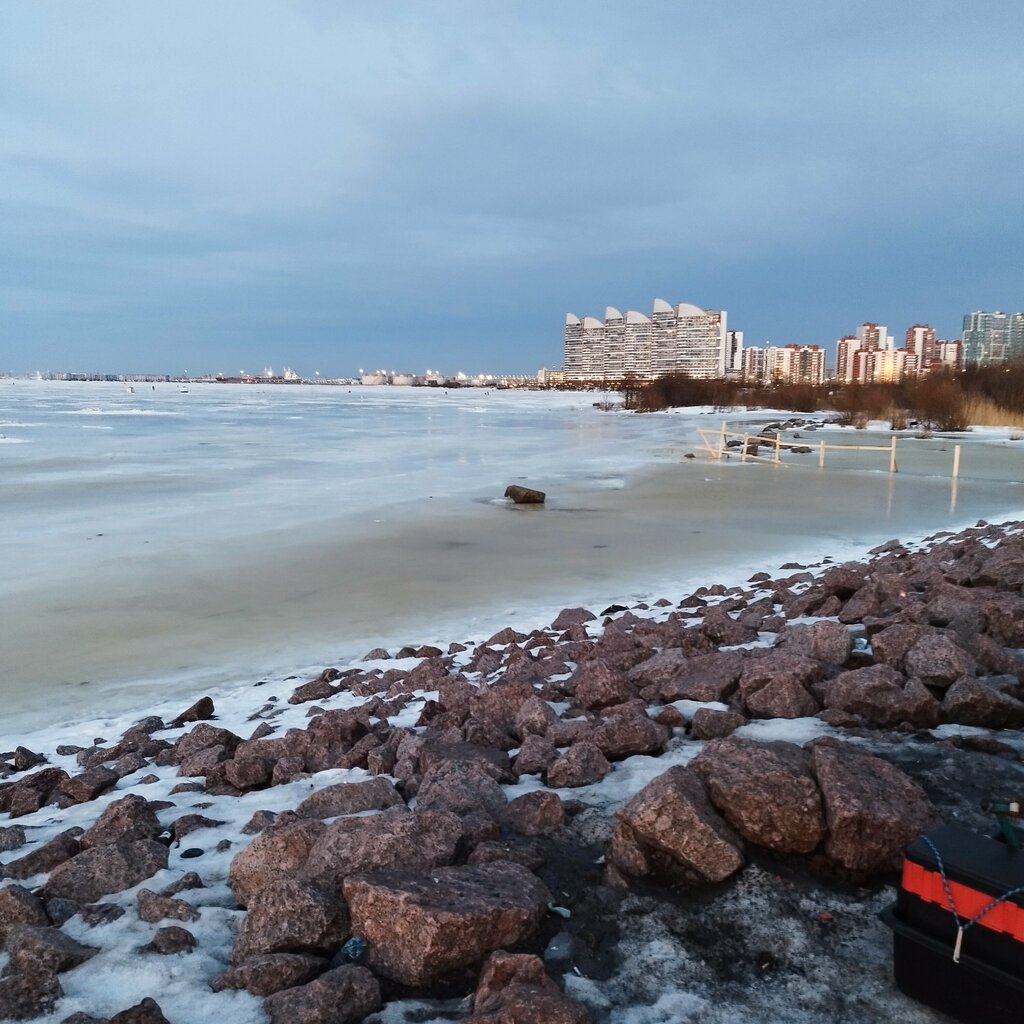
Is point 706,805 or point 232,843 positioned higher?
point 706,805

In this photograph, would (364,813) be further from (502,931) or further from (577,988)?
(577,988)

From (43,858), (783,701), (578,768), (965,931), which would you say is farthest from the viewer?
(783,701)

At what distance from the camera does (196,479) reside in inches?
757

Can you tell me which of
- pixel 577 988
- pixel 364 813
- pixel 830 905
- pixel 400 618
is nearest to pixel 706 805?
pixel 830 905

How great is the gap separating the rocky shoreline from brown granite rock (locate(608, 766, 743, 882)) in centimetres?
1

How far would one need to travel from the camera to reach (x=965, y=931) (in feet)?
7.40

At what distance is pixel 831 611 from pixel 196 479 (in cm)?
1586

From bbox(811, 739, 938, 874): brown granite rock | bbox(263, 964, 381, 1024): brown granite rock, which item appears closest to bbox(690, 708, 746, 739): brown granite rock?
bbox(811, 739, 938, 874): brown granite rock

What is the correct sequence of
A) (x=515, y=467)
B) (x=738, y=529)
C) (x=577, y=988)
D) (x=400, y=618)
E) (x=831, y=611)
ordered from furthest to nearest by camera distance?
(x=515, y=467)
(x=738, y=529)
(x=400, y=618)
(x=831, y=611)
(x=577, y=988)

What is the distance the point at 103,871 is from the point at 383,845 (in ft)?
3.58

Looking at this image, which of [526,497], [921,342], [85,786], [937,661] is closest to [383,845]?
[85,786]

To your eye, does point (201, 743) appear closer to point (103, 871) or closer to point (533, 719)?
point (103, 871)

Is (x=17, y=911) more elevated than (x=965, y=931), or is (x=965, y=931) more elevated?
(x=965, y=931)

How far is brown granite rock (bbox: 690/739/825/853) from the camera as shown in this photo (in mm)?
3070
